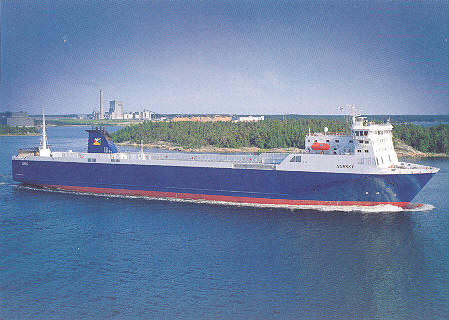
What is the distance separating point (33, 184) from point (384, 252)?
2773cm

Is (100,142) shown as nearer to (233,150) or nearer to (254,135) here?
(233,150)

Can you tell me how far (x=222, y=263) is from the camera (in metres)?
18.2

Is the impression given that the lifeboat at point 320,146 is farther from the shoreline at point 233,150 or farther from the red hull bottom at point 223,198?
the shoreline at point 233,150

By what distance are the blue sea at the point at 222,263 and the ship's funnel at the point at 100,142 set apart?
8.08 m

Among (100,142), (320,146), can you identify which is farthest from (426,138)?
(100,142)

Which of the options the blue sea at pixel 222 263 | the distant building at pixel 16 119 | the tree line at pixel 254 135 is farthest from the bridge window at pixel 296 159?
the distant building at pixel 16 119

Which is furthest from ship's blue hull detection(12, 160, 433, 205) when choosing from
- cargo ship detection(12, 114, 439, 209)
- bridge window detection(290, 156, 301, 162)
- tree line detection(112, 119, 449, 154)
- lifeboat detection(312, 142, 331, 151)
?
tree line detection(112, 119, 449, 154)

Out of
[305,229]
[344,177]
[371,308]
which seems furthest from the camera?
[344,177]

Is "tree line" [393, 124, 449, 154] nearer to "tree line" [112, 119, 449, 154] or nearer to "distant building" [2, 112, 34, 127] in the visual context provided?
"tree line" [112, 119, 449, 154]

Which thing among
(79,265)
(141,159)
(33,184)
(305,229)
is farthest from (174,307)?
(33,184)

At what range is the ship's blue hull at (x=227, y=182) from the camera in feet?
85.1

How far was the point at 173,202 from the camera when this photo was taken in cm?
2942

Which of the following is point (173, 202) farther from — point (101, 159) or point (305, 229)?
point (305, 229)

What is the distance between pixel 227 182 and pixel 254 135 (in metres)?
47.9
